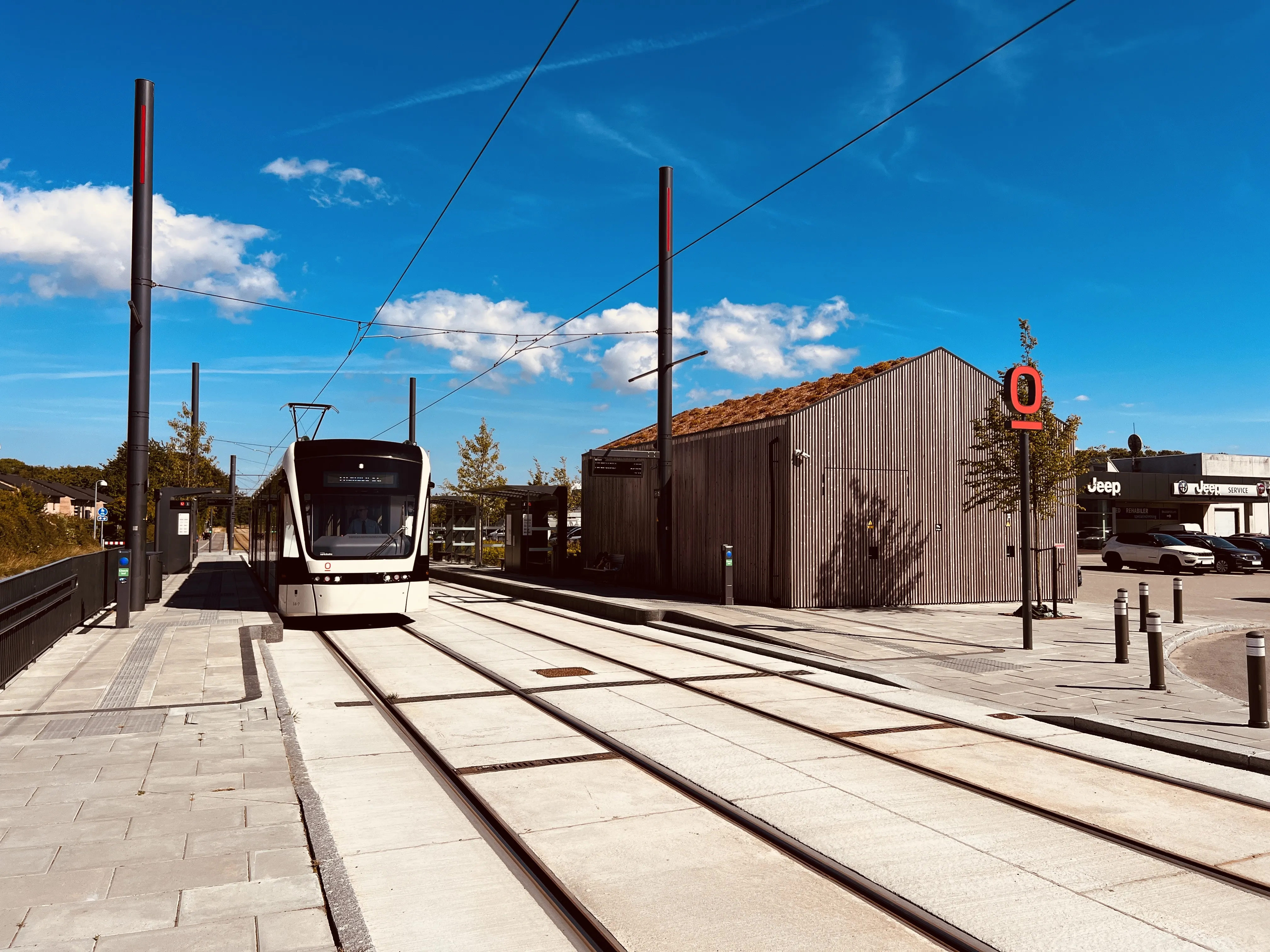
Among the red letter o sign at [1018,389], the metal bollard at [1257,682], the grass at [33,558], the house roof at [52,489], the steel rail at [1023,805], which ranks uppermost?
the house roof at [52,489]

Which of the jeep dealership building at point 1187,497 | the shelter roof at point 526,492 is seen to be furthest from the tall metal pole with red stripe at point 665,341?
the jeep dealership building at point 1187,497

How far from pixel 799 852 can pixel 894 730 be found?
342 centimetres

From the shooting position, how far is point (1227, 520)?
54750 mm

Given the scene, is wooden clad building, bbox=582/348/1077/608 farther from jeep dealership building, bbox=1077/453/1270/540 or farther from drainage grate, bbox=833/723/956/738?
jeep dealership building, bbox=1077/453/1270/540

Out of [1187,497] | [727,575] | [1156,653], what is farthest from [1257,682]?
[1187,497]

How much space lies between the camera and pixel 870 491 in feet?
64.0

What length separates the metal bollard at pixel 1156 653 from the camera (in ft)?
31.5

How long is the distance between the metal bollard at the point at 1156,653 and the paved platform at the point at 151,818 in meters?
8.13

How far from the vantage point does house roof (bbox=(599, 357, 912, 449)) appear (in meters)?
20.7

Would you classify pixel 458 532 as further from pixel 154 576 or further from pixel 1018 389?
pixel 1018 389

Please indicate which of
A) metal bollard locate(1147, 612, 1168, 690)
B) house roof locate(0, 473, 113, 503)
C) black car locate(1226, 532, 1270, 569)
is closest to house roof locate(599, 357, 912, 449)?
metal bollard locate(1147, 612, 1168, 690)

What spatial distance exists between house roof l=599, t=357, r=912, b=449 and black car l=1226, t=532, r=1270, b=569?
23.4m

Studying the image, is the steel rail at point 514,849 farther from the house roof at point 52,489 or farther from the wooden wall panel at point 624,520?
the house roof at point 52,489

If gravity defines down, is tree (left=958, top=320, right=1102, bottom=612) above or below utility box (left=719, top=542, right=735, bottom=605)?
above
